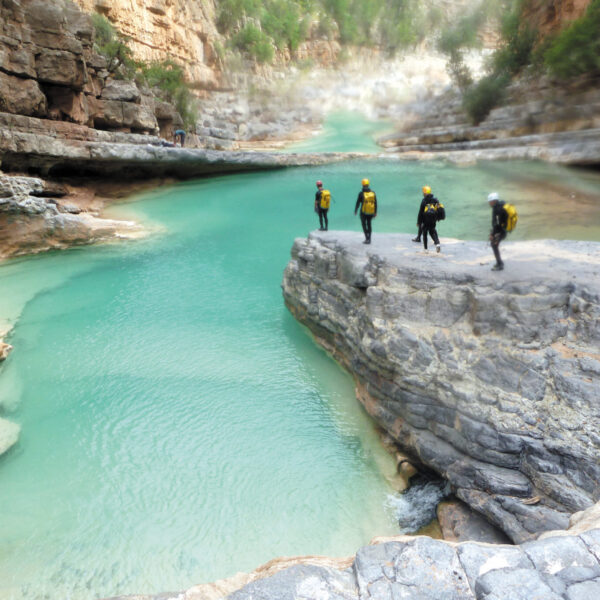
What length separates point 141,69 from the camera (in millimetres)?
26203

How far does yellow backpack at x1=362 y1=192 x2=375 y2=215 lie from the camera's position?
28.7 feet

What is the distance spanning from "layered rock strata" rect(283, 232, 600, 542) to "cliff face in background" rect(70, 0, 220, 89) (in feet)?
93.2

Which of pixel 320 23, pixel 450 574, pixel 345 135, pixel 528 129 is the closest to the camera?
pixel 450 574

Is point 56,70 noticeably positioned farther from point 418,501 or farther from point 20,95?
point 418,501

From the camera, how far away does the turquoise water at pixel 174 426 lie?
5.45 m

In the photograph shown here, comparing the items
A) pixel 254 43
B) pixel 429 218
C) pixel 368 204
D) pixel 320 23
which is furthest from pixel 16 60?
pixel 320 23

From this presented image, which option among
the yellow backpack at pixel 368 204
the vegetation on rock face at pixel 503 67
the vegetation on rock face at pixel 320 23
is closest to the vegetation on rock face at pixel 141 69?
the vegetation on rock face at pixel 320 23

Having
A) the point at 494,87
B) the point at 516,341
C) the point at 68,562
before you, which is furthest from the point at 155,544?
the point at 494,87

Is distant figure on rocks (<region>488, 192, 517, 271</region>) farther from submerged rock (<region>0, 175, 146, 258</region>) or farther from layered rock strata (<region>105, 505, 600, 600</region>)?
submerged rock (<region>0, 175, 146, 258</region>)

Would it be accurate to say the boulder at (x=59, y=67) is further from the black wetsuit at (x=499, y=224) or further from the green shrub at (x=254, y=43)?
the green shrub at (x=254, y=43)

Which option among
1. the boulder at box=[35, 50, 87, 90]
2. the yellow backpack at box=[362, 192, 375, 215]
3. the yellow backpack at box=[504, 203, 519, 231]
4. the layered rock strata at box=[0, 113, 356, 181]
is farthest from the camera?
the boulder at box=[35, 50, 87, 90]

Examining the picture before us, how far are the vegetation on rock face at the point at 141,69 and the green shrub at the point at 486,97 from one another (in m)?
18.0

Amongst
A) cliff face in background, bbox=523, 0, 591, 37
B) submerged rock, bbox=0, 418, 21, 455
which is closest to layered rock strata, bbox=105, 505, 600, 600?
submerged rock, bbox=0, 418, 21, 455

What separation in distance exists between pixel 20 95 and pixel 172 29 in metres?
19.3
